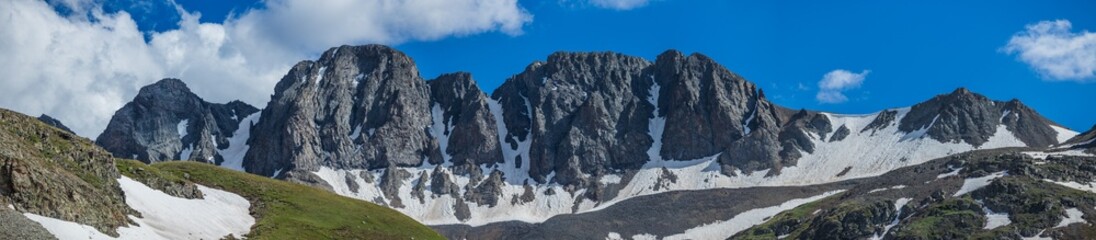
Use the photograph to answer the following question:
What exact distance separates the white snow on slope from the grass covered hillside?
7.10 ft

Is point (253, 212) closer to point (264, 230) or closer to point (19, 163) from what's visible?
point (264, 230)

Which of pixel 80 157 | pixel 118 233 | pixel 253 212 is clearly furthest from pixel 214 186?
pixel 118 233

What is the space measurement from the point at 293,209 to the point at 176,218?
21155mm

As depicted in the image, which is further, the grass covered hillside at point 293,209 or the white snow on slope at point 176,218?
the grass covered hillside at point 293,209

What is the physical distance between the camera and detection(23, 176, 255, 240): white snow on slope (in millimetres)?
74750

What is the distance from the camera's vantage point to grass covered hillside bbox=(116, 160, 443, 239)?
9506cm

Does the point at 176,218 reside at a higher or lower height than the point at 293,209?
lower

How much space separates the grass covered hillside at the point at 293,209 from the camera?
95.1m

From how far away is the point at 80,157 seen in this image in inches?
3189

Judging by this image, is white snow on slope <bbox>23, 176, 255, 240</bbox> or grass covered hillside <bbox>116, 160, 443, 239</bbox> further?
grass covered hillside <bbox>116, 160, 443, 239</bbox>

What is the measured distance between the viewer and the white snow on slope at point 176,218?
245 feet

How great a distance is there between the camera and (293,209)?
105438mm

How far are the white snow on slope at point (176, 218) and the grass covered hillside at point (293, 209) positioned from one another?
2165 mm

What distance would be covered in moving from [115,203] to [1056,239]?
588 feet
